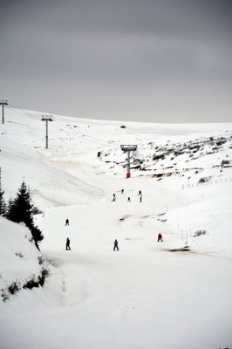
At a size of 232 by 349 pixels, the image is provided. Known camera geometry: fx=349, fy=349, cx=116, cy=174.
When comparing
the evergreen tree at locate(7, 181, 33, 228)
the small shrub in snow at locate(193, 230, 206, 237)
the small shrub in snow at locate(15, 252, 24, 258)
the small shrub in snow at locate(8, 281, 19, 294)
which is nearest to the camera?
the small shrub in snow at locate(8, 281, 19, 294)

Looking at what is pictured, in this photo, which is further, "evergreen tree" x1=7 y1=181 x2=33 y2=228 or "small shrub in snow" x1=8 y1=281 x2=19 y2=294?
"evergreen tree" x1=7 y1=181 x2=33 y2=228

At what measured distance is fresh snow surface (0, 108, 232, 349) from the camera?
1056 cm

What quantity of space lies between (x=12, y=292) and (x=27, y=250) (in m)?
5.29

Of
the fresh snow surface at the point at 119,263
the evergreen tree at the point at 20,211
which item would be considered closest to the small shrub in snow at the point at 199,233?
the fresh snow surface at the point at 119,263

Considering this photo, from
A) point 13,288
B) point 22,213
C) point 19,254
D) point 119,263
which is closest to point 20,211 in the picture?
point 22,213

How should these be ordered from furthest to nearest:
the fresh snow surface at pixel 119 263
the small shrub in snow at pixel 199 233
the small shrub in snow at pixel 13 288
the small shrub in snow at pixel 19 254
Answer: the small shrub in snow at pixel 199 233 < the small shrub in snow at pixel 19 254 < the small shrub in snow at pixel 13 288 < the fresh snow surface at pixel 119 263

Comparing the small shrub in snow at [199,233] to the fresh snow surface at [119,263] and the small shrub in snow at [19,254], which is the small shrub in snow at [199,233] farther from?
the small shrub in snow at [19,254]

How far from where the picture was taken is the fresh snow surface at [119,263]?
34.7 ft

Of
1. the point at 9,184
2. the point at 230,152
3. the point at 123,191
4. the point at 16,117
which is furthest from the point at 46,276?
the point at 16,117

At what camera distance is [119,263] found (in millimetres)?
22078

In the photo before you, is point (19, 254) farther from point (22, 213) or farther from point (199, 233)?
point (199, 233)

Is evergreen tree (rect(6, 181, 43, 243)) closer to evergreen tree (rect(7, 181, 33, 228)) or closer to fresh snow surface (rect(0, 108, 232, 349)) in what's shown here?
evergreen tree (rect(7, 181, 33, 228))

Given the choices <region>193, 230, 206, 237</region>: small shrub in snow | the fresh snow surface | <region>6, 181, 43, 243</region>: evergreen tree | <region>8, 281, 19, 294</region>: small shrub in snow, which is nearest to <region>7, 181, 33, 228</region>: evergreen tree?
<region>6, 181, 43, 243</region>: evergreen tree

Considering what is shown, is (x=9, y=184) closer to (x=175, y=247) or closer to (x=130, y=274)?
(x=175, y=247)
